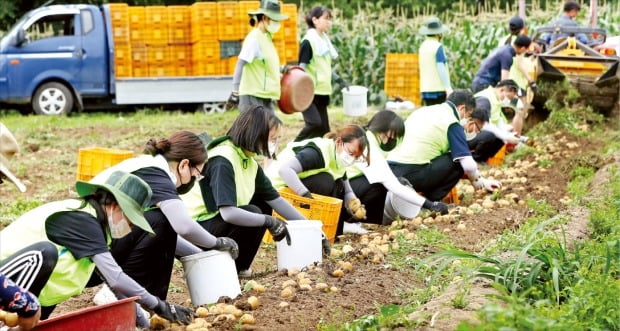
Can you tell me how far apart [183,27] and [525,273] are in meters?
13.5

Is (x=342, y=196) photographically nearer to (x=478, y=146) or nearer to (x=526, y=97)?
(x=478, y=146)

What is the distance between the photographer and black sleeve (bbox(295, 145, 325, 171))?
26.7ft

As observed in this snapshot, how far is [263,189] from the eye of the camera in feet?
24.1

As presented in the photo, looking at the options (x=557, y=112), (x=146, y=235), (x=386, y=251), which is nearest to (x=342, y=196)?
(x=386, y=251)

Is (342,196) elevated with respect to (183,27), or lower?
lower

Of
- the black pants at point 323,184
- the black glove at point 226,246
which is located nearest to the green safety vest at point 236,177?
the black glove at point 226,246

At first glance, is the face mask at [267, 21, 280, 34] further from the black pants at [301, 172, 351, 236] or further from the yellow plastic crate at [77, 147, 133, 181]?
the black pants at [301, 172, 351, 236]

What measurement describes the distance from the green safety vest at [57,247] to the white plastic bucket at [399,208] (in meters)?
4.21

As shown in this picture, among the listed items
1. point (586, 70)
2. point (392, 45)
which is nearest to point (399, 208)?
point (586, 70)

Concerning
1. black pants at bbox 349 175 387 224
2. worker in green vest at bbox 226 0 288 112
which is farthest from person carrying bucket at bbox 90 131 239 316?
worker in green vest at bbox 226 0 288 112

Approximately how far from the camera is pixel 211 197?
6.91m

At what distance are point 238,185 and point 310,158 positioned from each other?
4.25 feet

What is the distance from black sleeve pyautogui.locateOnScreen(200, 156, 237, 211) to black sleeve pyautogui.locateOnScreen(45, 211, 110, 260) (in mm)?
1715

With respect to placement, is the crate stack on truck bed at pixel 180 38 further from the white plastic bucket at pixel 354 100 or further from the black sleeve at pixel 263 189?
the black sleeve at pixel 263 189
